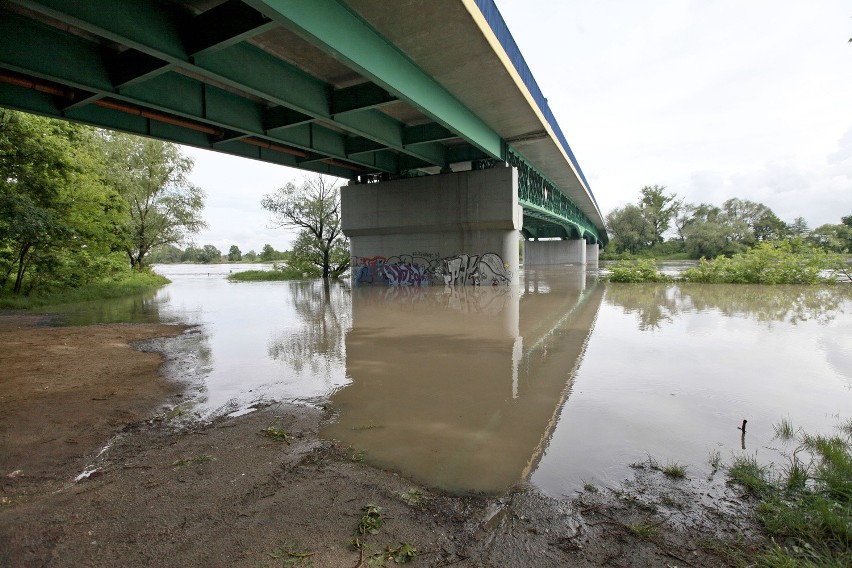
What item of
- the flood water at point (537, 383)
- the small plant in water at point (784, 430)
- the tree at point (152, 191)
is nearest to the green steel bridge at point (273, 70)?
the flood water at point (537, 383)

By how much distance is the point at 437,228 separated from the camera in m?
22.3

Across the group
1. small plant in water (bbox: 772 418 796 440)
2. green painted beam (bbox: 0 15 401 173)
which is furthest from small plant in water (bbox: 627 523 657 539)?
green painted beam (bbox: 0 15 401 173)

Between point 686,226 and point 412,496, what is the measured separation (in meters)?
105

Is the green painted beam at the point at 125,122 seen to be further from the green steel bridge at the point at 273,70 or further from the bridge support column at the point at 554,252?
the bridge support column at the point at 554,252

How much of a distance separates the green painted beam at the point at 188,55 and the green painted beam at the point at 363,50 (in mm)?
2605

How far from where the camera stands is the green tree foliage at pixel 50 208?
1305 centimetres

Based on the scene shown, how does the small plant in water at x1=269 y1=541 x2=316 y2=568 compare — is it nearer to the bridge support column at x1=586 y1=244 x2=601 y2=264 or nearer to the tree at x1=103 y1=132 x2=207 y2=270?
the tree at x1=103 y1=132 x2=207 y2=270

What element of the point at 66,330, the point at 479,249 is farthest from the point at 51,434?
the point at 479,249

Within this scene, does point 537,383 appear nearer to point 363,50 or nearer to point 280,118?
point 363,50

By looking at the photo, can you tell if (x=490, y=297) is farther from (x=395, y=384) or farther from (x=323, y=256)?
(x=323, y=256)

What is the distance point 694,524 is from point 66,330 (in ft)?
42.8

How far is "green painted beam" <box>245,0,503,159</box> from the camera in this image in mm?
6992

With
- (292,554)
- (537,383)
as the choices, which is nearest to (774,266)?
(537,383)

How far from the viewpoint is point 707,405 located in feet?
15.3
